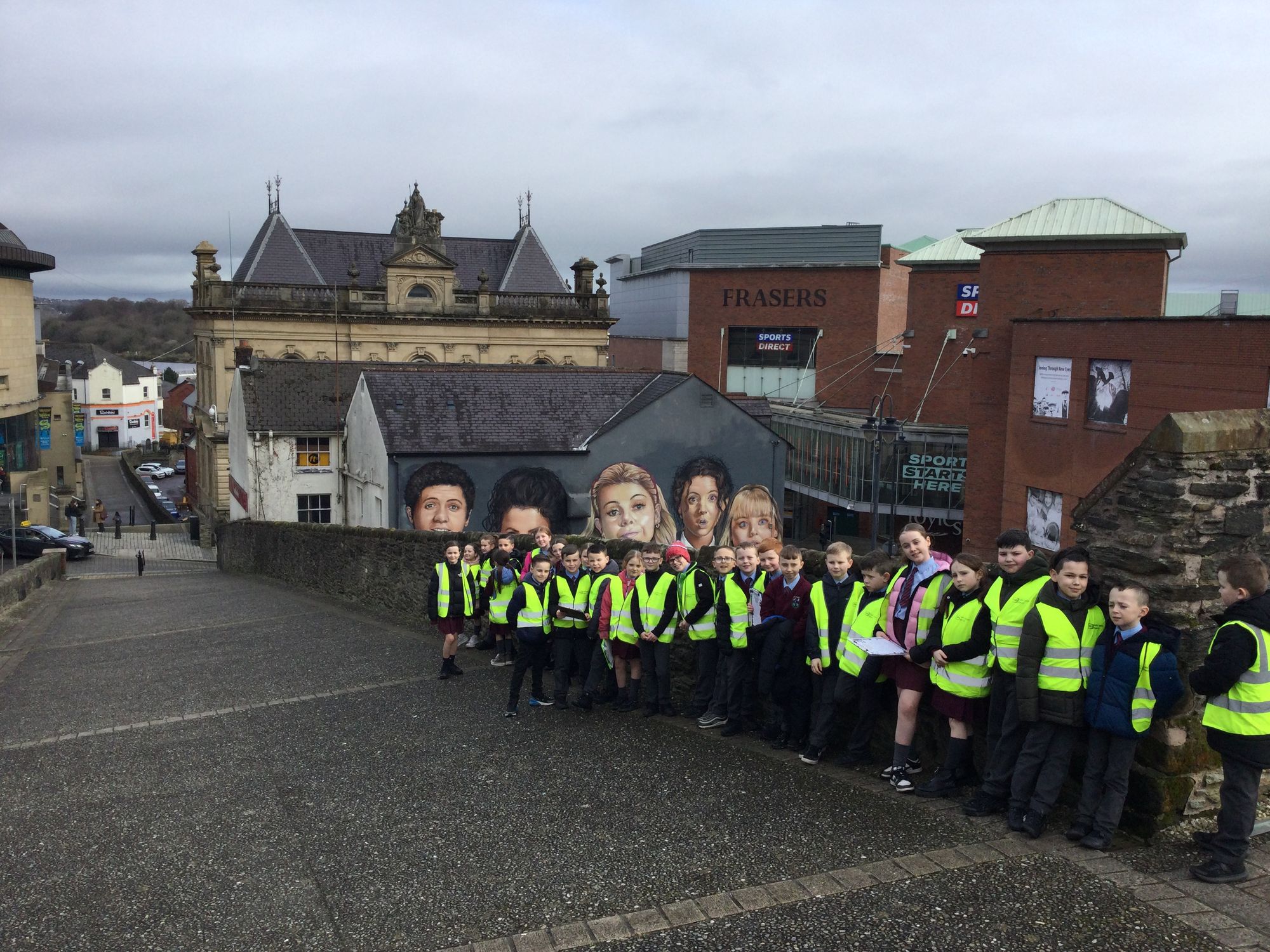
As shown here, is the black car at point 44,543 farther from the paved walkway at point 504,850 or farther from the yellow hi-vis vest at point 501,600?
the paved walkway at point 504,850

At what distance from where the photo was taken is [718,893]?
5.82m

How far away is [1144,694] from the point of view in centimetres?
575

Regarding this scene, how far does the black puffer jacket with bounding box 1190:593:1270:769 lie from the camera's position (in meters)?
5.37

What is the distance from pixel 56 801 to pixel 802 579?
5868 millimetres

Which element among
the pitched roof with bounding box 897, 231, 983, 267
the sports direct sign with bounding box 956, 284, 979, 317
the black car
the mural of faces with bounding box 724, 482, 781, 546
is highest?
the pitched roof with bounding box 897, 231, 983, 267

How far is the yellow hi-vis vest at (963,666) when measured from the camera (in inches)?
256

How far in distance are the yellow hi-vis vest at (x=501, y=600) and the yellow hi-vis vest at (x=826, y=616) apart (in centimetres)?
429

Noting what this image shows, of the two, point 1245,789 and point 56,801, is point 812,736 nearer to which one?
point 1245,789

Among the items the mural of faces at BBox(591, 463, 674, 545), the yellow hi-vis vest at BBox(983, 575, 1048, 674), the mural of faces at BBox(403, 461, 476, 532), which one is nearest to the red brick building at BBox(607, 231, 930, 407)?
the mural of faces at BBox(591, 463, 674, 545)

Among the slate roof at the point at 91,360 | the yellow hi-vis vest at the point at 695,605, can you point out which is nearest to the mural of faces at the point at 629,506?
the yellow hi-vis vest at the point at 695,605

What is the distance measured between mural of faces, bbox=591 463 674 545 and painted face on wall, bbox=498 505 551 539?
4.97ft

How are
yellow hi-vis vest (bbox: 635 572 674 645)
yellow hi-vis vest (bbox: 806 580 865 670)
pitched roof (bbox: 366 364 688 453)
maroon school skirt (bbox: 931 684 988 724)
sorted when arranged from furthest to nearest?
pitched roof (bbox: 366 364 688 453)
yellow hi-vis vest (bbox: 635 572 674 645)
yellow hi-vis vest (bbox: 806 580 865 670)
maroon school skirt (bbox: 931 684 988 724)

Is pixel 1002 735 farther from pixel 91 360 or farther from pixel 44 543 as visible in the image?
pixel 91 360

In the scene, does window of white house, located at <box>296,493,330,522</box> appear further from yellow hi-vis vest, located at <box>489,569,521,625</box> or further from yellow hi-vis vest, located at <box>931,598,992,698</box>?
yellow hi-vis vest, located at <box>931,598,992,698</box>
